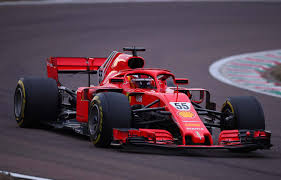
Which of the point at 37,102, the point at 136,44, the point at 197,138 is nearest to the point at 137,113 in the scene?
the point at 197,138

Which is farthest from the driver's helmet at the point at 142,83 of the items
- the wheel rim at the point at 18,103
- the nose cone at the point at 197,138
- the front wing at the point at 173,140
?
the wheel rim at the point at 18,103

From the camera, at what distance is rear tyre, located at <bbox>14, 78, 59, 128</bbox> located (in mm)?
12461

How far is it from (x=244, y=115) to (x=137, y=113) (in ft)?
6.19

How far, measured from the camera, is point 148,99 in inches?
442

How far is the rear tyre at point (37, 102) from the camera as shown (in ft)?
40.9

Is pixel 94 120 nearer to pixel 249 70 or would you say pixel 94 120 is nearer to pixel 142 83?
pixel 142 83

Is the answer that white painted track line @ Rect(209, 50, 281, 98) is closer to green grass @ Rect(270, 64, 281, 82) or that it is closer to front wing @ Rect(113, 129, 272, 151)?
green grass @ Rect(270, 64, 281, 82)

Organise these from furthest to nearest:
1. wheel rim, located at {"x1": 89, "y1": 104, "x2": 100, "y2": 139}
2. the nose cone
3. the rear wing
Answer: the rear wing
wheel rim, located at {"x1": 89, "y1": 104, "x2": 100, "y2": 139}
the nose cone

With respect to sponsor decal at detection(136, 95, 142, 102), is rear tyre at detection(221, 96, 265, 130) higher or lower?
lower

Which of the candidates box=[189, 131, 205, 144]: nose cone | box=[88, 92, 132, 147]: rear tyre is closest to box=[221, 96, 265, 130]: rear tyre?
box=[189, 131, 205, 144]: nose cone

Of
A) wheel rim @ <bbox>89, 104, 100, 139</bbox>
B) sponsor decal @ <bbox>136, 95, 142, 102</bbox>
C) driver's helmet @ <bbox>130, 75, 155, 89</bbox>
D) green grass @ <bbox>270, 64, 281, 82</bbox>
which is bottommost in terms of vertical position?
wheel rim @ <bbox>89, 104, 100, 139</bbox>

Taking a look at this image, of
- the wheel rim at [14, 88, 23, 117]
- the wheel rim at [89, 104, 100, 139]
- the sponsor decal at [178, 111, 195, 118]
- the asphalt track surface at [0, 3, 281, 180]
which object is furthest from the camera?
the wheel rim at [14, 88, 23, 117]

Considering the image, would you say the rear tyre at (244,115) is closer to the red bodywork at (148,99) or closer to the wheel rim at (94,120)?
the red bodywork at (148,99)

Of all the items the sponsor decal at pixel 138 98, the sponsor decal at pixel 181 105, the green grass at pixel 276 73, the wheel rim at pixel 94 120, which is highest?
the green grass at pixel 276 73
